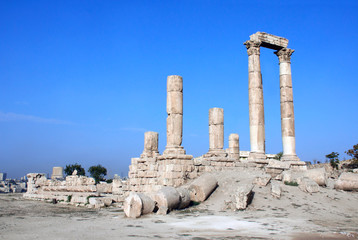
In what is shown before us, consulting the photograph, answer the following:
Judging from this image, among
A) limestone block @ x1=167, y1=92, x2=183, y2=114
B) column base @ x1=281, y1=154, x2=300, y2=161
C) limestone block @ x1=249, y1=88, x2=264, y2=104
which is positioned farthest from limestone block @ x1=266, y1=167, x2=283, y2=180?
limestone block @ x1=249, y1=88, x2=264, y2=104

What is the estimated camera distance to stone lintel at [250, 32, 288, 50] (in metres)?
21.2

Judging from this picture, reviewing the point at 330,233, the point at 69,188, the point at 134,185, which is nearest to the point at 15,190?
the point at 69,188

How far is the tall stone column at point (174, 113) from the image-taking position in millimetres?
15914

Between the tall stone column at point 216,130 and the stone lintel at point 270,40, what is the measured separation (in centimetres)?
551

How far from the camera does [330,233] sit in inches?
287

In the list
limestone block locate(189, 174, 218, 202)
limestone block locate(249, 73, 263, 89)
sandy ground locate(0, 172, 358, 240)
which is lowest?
sandy ground locate(0, 172, 358, 240)

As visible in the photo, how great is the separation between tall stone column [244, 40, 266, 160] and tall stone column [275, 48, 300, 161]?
2.02 metres

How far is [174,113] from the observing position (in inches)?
634

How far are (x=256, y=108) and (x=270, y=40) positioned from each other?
15.4 feet

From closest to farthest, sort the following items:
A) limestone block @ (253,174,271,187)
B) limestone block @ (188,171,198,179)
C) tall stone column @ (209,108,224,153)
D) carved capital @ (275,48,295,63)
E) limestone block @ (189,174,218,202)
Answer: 1. limestone block @ (189,174,218,202)
2. limestone block @ (253,174,271,187)
3. limestone block @ (188,171,198,179)
4. tall stone column @ (209,108,224,153)
5. carved capital @ (275,48,295,63)

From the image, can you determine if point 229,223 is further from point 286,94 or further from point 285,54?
point 285,54

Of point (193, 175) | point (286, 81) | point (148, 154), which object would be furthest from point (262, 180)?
point (286, 81)

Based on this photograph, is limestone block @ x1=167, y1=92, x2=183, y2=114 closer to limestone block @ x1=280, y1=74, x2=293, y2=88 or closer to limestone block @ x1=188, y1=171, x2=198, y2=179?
limestone block @ x1=188, y1=171, x2=198, y2=179

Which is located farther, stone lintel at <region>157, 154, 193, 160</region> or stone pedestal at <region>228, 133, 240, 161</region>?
stone pedestal at <region>228, 133, 240, 161</region>
